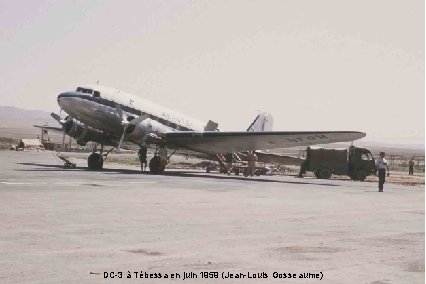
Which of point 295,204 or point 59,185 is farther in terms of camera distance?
point 59,185

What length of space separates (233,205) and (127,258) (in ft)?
29.4

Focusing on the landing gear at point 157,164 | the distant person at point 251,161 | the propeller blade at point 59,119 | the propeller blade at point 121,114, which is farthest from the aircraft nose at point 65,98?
the distant person at point 251,161

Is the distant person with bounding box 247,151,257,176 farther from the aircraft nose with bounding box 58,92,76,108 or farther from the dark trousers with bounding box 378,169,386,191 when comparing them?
the dark trousers with bounding box 378,169,386,191

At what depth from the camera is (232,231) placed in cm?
1220

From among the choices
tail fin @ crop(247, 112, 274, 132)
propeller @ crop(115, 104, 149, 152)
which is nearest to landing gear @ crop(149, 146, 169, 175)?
propeller @ crop(115, 104, 149, 152)

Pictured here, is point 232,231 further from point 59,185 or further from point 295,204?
point 59,185

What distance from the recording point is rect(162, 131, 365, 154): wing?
3356 cm

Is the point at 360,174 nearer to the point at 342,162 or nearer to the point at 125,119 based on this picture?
the point at 342,162

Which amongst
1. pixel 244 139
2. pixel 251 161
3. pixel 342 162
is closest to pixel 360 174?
pixel 342 162

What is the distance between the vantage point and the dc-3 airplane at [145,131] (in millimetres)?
34500

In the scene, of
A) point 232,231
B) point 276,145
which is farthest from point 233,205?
point 276,145

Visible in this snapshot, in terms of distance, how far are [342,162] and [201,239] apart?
1287 inches

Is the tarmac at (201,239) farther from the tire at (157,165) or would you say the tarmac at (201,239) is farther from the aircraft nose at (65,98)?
the aircraft nose at (65,98)

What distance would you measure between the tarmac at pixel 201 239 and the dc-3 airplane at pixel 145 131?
49.4ft
